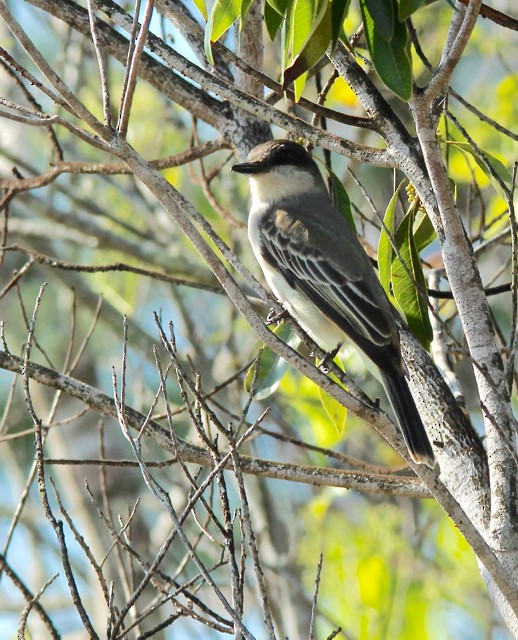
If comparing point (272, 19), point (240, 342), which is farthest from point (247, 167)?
point (240, 342)

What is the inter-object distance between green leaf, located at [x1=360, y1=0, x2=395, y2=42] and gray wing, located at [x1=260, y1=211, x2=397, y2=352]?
1.45 meters

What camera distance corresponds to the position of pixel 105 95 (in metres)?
2.63

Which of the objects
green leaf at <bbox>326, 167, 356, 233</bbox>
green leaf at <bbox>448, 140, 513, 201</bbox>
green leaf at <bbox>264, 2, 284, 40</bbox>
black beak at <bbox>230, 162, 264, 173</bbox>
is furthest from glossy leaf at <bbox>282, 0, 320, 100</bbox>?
black beak at <bbox>230, 162, 264, 173</bbox>

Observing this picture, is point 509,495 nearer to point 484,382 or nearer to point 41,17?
point 484,382

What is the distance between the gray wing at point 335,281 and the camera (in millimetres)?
3980

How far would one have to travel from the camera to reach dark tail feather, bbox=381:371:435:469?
3.28 metres

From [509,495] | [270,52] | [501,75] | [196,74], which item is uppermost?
[501,75]

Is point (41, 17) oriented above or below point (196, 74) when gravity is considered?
above

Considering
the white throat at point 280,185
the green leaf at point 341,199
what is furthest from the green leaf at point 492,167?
the white throat at point 280,185

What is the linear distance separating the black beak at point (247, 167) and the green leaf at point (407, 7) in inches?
63.0

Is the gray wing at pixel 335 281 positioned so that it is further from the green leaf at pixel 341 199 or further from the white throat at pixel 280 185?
the green leaf at pixel 341 199

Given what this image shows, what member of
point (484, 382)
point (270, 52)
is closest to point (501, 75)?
point (270, 52)

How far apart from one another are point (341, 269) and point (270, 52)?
3597mm

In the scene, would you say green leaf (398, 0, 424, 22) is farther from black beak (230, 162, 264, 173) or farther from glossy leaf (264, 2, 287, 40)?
black beak (230, 162, 264, 173)
